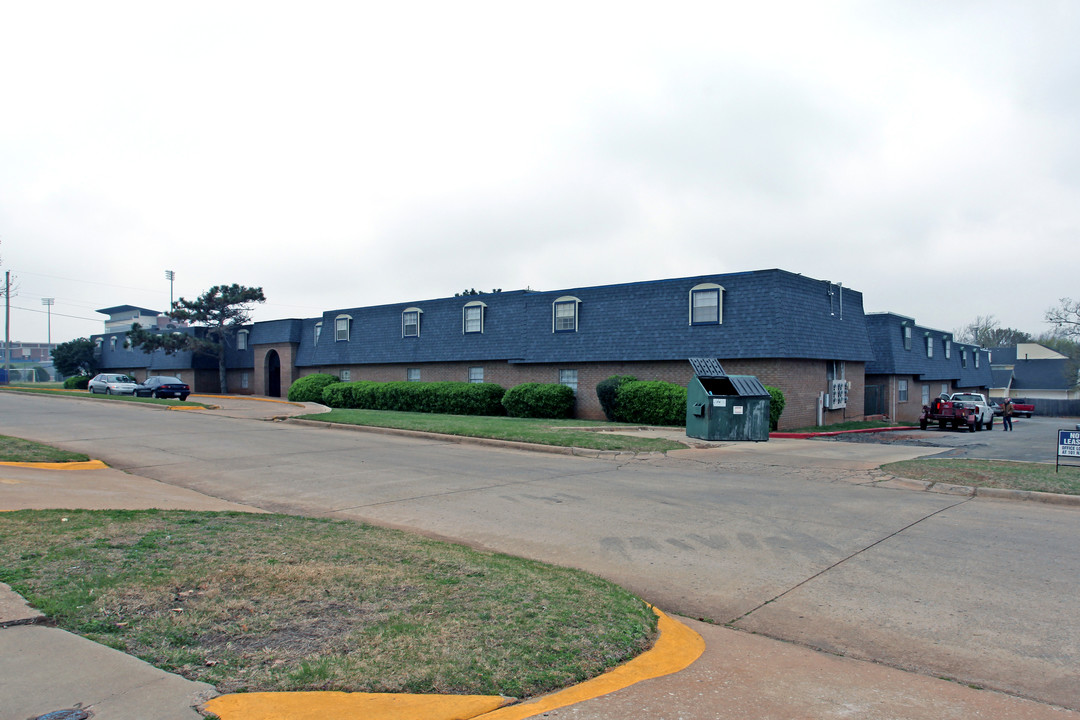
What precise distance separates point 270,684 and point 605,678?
183 cm

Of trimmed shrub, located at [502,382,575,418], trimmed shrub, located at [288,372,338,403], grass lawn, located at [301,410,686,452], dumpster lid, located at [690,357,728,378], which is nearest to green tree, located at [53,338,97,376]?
trimmed shrub, located at [288,372,338,403]

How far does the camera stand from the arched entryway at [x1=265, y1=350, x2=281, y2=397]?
146ft

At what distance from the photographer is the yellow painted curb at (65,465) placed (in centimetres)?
1219

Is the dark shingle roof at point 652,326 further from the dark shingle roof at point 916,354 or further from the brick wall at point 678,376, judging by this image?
the dark shingle roof at point 916,354

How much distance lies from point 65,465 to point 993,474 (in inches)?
641

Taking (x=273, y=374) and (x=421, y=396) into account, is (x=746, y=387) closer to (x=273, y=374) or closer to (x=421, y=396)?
(x=421, y=396)

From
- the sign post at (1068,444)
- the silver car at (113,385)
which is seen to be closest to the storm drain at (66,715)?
the sign post at (1068,444)

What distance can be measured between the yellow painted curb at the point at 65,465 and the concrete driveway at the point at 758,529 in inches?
17.9

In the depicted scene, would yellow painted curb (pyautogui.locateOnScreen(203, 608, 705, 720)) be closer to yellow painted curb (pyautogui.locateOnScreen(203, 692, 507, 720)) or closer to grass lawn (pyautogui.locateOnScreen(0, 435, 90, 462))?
yellow painted curb (pyautogui.locateOnScreen(203, 692, 507, 720))

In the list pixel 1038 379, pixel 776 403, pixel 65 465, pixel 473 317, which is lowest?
pixel 65 465

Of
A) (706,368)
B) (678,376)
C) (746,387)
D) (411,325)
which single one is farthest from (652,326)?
(411,325)

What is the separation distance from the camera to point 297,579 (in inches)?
209

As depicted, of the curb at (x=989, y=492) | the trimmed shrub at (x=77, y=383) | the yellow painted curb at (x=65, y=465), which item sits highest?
the trimmed shrub at (x=77, y=383)

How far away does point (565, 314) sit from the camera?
29141 millimetres
